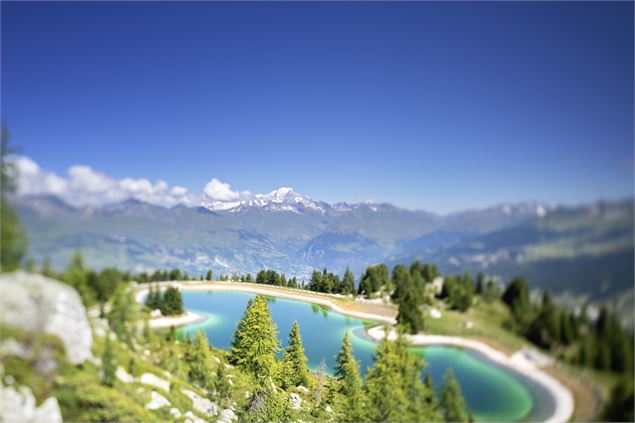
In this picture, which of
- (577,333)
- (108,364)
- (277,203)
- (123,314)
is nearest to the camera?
(577,333)

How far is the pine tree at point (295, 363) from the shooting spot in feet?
34.2

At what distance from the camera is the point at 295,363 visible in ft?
35.0

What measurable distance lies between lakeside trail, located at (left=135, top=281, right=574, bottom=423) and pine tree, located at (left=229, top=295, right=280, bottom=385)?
1.52 ft

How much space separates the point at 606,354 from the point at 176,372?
7.45m

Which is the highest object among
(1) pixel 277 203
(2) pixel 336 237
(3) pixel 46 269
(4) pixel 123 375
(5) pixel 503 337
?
(1) pixel 277 203

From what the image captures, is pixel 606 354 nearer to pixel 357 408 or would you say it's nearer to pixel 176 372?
pixel 357 408

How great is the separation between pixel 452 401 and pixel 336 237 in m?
4.53

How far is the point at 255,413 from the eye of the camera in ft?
33.2

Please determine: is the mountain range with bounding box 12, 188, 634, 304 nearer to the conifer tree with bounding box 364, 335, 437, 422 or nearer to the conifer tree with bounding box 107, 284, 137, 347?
the conifer tree with bounding box 107, 284, 137, 347

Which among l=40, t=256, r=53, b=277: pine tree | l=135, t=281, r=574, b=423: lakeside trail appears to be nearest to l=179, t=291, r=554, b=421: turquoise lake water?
l=135, t=281, r=574, b=423: lakeside trail

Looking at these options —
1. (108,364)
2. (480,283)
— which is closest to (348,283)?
(480,283)

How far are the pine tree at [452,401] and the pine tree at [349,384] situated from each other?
6.32ft

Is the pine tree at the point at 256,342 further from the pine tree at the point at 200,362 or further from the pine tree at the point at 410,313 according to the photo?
the pine tree at the point at 410,313

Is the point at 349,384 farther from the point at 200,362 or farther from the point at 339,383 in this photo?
the point at 200,362
